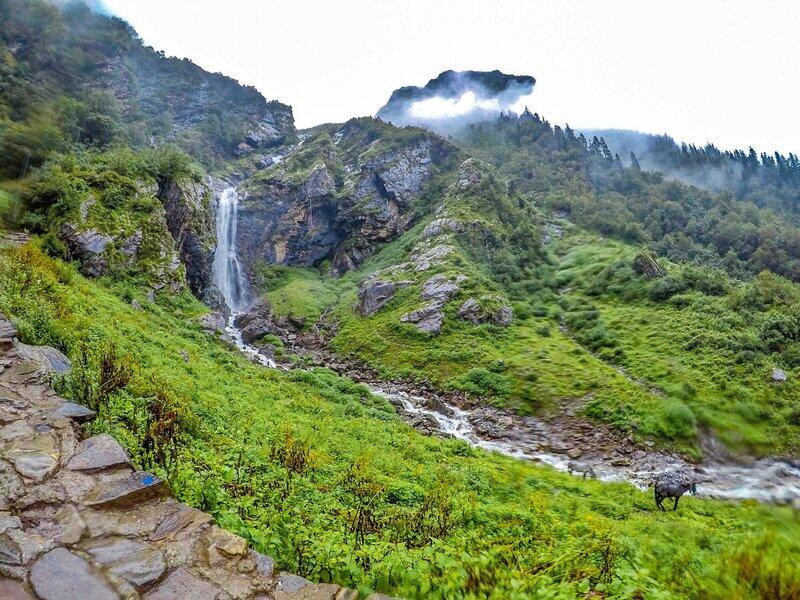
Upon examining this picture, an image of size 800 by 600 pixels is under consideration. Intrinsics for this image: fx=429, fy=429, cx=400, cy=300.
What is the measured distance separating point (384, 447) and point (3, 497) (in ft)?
38.8

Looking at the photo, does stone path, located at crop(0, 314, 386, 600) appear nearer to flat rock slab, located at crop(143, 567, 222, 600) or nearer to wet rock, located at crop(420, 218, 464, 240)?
flat rock slab, located at crop(143, 567, 222, 600)

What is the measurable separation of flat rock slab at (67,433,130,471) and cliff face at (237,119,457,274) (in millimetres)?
62517

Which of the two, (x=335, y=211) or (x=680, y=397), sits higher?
(x=335, y=211)

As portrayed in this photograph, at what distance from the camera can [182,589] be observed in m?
4.50

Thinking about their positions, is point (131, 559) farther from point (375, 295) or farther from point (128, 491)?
point (375, 295)

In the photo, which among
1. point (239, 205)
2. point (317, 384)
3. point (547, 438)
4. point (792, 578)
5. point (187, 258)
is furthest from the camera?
point (239, 205)

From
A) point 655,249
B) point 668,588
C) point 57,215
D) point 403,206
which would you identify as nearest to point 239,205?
point 403,206

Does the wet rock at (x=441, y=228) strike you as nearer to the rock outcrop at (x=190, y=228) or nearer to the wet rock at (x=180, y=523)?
the rock outcrop at (x=190, y=228)

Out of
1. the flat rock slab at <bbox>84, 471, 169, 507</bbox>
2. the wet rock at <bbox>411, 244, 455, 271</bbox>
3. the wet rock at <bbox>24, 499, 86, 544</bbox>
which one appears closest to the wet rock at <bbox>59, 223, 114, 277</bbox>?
the flat rock slab at <bbox>84, 471, 169, 507</bbox>

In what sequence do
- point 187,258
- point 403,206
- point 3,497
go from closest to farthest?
1. point 3,497
2. point 187,258
3. point 403,206

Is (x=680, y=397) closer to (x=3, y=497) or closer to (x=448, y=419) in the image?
(x=448, y=419)

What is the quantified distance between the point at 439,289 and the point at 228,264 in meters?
32.7

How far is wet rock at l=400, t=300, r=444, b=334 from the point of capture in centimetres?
4116

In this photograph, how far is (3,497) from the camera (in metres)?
5.13
